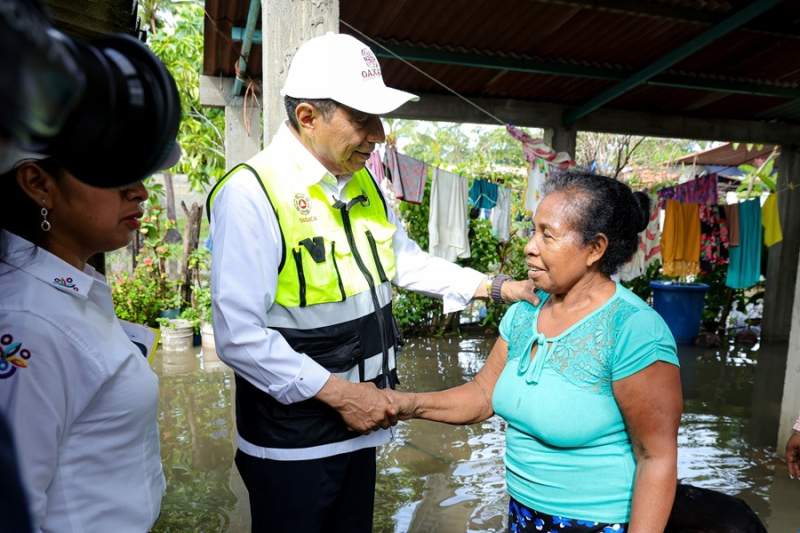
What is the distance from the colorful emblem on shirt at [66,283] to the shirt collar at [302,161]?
84 centimetres

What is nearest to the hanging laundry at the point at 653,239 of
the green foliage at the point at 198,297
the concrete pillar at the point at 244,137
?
the concrete pillar at the point at 244,137

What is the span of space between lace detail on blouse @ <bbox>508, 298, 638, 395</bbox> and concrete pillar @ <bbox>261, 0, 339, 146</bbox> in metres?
1.45

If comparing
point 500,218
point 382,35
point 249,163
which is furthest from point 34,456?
point 500,218

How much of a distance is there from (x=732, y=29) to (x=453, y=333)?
17.8 feet

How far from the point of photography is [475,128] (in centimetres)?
2761

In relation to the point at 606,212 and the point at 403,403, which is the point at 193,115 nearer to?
the point at 403,403

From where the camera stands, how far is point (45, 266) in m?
1.14

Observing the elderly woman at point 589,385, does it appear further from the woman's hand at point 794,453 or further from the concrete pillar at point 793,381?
the concrete pillar at point 793,381

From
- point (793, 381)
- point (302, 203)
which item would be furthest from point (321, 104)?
point (793, 381)

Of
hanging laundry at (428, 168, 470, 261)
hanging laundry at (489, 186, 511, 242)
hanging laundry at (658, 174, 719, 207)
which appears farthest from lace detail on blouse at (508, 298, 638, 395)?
hanging laundry at (658, 174, 719, 207)

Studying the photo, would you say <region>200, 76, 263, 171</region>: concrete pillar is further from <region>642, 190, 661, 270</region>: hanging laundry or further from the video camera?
the video camera

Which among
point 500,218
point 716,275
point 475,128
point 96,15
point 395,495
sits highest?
point 475,128

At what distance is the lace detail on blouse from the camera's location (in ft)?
5.36

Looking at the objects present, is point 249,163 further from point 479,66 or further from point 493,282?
point 479,66
